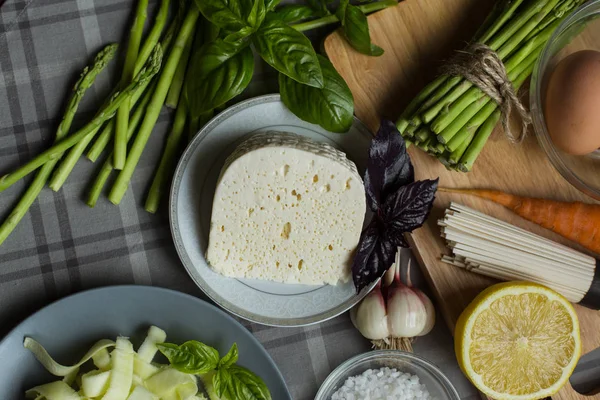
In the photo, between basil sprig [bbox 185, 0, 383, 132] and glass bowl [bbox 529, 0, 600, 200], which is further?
glass bowl [bbox 529, 0, 600, 200]

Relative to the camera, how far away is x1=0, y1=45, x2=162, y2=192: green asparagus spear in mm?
1516

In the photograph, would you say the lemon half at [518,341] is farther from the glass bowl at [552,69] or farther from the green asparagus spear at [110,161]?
the green asparagus spear at [110,161]

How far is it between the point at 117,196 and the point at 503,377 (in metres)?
1.02

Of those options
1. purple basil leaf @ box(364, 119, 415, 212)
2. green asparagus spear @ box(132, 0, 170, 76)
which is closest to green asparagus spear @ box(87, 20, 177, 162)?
green asparagus spear @ box(132, 0, 170, 76)

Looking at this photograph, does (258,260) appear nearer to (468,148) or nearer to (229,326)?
(229,326)

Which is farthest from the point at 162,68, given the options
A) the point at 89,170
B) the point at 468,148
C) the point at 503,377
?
the point at 503,377

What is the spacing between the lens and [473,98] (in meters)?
1.54

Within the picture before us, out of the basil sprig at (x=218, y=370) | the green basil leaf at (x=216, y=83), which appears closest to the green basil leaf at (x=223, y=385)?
the basil sprig at (x=218, y=370)

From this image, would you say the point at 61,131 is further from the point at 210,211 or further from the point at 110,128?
the point at 210,211

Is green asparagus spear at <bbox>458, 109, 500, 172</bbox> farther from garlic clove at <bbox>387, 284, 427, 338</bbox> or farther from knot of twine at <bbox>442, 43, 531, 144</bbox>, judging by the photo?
garlic clove at <bbox>387, 284, 427, 338</bbox>

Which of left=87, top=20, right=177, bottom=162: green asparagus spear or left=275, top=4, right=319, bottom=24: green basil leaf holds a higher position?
left=275, top=4, right=319, bottom=24: green basil leaf

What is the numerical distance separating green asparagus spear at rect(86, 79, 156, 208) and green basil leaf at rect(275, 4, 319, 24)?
1.14ft

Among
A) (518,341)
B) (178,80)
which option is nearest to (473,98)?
(518,341)

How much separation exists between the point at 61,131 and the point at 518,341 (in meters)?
1.18
